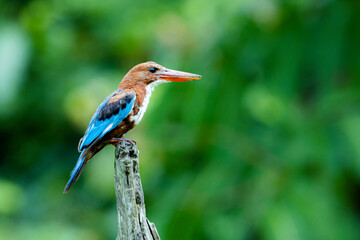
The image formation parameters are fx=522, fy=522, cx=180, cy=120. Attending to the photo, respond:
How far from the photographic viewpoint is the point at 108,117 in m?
3.58

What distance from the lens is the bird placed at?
3496mm

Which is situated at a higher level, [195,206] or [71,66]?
[71,66]

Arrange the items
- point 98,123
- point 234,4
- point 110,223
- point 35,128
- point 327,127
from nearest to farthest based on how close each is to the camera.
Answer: point 98,123 → point 234,4 → point 327,127 → point 110,223 → point 35,128

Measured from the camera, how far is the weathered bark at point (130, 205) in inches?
118

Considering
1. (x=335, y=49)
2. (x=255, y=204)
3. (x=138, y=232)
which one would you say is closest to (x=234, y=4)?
(x=335, y=49)

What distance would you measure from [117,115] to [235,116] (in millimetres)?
3374

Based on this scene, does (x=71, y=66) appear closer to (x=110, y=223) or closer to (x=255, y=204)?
(x=110, y=223)

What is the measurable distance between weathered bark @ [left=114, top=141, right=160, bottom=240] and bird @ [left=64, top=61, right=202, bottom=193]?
37 centimetres

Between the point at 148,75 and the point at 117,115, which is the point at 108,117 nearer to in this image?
the point at 117,115

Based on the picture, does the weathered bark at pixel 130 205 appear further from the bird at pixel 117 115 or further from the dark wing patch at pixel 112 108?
the dark wing patch at pixel 112 108

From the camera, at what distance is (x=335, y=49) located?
21.4ft

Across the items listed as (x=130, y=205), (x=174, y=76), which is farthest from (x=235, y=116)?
(x=130, y=205)

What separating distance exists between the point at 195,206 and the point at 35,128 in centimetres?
373

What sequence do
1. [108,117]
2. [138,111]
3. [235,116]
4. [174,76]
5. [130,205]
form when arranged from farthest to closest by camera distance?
[235,116], [174,76], [138,111], [108,117], [130,205]
